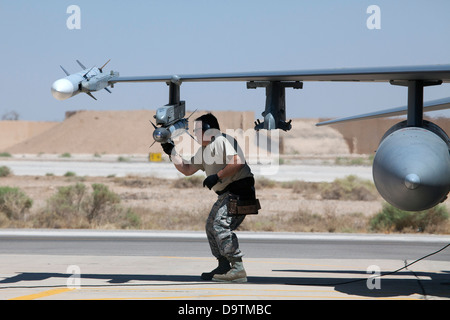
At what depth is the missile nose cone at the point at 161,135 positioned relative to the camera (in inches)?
416

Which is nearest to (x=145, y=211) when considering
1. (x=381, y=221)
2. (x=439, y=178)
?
(x=381, y=221)

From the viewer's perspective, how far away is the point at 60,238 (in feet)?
62.3

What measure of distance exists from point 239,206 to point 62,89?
2.98 metres

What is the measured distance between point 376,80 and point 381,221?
1250 centimetres

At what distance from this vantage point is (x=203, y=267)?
13.2 meters

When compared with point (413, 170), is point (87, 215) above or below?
below

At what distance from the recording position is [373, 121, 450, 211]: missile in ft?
30.0

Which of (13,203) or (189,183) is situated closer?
(13,203)

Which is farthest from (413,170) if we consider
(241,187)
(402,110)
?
(402,110)

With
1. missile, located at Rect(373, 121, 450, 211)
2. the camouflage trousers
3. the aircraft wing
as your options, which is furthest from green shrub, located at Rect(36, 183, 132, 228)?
missile, located at Rect(373, 121, 450, 211)

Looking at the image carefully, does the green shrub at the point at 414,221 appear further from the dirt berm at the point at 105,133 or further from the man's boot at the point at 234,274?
the dirt berm at the point at 105,133

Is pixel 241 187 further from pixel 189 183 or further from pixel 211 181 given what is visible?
pixel 189 183

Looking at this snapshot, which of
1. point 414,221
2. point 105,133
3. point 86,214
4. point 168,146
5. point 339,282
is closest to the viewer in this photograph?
point 168,146
